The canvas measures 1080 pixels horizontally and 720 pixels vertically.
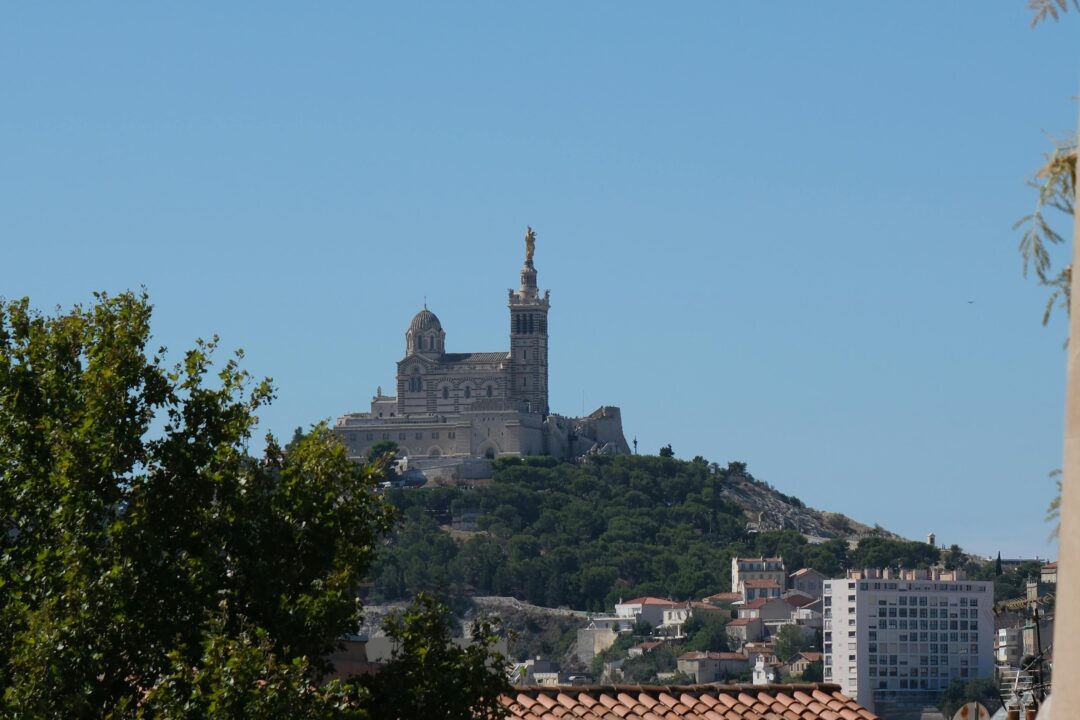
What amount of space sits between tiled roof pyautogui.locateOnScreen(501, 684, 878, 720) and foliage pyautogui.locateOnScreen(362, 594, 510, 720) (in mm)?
1905

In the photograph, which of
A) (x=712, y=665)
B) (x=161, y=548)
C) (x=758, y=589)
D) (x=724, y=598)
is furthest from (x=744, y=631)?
(x=161, y=548)

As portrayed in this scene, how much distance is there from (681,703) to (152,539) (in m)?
4.56

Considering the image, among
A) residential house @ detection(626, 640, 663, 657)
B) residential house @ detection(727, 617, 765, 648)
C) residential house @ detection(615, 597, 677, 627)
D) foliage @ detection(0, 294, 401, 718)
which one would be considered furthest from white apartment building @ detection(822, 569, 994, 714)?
foliage @ detection(0, 294, 401, 718)

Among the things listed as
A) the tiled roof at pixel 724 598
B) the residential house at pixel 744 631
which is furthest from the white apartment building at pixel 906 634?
the tiled roof at pixel 724 598

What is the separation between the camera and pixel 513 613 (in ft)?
622

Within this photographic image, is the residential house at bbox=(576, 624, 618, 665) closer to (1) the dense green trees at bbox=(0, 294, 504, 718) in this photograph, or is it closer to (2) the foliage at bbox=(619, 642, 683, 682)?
(2) the foliage at bbox=(619, 642, 683, 682)

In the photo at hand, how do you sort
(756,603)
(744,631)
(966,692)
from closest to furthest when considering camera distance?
(966,692), (744,631), (756,603)

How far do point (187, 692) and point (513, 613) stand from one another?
17658 centimetres

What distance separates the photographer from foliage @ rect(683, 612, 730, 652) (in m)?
182

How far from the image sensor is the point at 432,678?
14.5m

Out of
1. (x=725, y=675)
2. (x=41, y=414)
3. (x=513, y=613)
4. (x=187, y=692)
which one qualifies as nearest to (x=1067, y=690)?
(x=187, y=692)

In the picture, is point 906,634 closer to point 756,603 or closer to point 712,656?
point 756,603

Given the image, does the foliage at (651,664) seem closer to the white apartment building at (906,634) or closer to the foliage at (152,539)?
the white apartment building at (906,634)

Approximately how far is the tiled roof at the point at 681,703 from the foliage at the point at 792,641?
161 m
